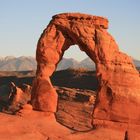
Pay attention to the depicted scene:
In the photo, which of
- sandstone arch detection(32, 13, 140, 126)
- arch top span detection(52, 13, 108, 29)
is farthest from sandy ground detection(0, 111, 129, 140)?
arch top span detection(52, 13, 108, 29)

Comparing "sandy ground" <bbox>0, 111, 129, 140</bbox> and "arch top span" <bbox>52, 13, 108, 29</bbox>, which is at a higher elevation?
"arch top span" <bbox>52, 13, 108, 29</bbox>

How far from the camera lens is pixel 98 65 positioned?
822 inches

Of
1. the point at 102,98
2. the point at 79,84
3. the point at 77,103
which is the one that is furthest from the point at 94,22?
the point at 79,84

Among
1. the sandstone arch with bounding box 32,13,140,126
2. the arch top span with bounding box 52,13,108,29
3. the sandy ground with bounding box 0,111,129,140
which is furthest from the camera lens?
the arch top span with bounding box 52,13,108,29

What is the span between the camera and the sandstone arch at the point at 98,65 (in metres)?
20.4

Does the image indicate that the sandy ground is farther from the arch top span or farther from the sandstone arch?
the arch top span

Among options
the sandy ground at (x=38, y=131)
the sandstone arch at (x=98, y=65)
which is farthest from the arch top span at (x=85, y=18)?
the sandy ground at (x=38, y=131)

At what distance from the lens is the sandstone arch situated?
67.0ft

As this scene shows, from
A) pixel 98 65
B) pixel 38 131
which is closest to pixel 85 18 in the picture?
pixel 98 65

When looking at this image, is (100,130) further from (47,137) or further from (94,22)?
(94,22)

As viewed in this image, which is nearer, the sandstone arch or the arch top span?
the sandstone arch

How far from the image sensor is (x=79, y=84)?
202 ft

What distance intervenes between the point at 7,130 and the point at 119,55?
6876 millimetres

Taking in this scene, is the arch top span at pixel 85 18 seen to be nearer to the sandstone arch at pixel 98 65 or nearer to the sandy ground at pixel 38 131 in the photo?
the sandstone arch at pixel 98 65
